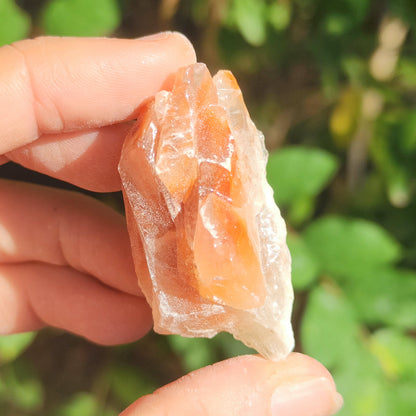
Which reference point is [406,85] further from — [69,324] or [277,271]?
[69,324]

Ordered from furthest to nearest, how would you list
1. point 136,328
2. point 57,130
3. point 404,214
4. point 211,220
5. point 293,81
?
point 293,81
point 404,214
point 136,328
point 57,130
point 211,220

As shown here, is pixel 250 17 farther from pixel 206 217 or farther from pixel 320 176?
pixel 206 217

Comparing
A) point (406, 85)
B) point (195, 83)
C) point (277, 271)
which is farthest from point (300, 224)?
point (195, 83)

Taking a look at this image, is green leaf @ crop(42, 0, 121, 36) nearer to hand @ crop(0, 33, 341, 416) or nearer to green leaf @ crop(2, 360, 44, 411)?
hand @ crop(0, 33, 341, 416)

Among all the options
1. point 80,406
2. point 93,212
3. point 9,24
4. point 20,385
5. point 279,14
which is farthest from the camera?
point 80,406

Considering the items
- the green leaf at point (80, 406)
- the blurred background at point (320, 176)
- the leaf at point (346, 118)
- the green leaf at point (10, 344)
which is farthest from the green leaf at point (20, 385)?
the leaf at point (346, 118)

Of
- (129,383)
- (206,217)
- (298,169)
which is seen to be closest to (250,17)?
(298,169)
